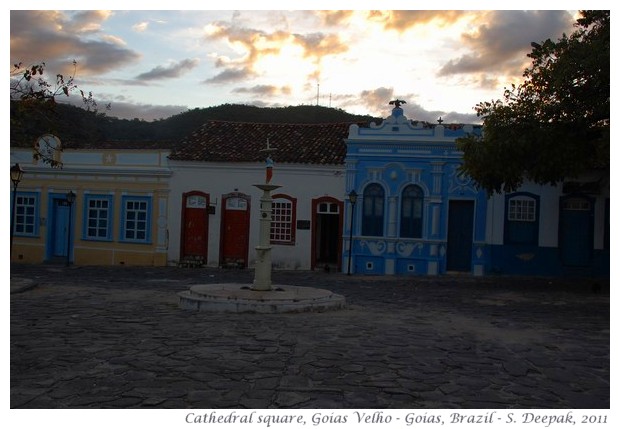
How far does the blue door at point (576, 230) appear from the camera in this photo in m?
19.4

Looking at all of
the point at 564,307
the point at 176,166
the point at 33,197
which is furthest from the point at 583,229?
the point at 33,197

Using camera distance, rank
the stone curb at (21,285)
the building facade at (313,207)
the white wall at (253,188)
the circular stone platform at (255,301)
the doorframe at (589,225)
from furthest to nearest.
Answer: the white wall at (253,188), the building facade at (313,207), the doorframe at (589,225), the stone curb at (21,285), the circular stone platform at (255,301)

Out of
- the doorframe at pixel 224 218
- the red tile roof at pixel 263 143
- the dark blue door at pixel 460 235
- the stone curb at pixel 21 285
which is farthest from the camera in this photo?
the doorframe at pixel 224 218

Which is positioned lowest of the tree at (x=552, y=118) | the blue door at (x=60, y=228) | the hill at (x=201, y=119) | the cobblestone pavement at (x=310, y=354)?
the cobblestone pavement at (x=310, y=354)

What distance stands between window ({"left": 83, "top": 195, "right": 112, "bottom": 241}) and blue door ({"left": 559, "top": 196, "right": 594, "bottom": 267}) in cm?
1486

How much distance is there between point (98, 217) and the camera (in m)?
23.1

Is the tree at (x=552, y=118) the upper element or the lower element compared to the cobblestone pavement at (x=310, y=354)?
upper

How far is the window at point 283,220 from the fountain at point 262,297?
826cm

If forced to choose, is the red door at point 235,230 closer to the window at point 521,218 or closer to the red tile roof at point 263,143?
the red tile roof at point 263,143

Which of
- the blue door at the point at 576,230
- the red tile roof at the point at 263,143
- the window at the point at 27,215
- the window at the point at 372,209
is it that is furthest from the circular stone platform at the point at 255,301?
the window at the point at 27,215

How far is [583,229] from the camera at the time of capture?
63.9 ft

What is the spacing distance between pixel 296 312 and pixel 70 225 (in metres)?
15.0

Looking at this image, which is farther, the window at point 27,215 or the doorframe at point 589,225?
the window at point 27,215
